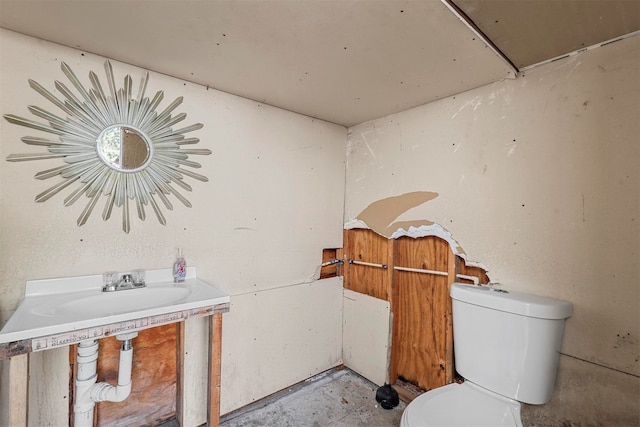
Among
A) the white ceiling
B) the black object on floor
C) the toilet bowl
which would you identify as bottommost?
the black object on floor

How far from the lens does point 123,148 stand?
4.53 feet

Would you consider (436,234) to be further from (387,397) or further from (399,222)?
(387,397)

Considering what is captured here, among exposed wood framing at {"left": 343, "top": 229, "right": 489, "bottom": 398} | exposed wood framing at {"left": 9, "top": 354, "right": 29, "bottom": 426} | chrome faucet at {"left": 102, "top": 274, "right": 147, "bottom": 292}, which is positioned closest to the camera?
exposed wood framing at {"left": 9, "top": 354, "right": 29, "bottom": 426}

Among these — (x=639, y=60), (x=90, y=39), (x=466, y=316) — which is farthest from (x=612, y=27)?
(x=90, y=39)

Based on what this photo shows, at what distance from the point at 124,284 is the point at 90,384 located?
16.1 inches

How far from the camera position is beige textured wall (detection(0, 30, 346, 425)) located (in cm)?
118

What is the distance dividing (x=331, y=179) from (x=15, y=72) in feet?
5.54

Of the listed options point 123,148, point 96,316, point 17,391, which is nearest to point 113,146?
point 123,148

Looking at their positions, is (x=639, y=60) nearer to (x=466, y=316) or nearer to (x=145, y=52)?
(x=466, y=316)

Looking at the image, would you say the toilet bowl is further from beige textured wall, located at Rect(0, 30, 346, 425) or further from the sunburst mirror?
A: the sunburst mirror

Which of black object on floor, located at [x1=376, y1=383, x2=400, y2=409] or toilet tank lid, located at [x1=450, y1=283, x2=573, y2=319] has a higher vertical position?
toilet tank lid, located at [x1=450, y1=283, x2=573, y2=319]

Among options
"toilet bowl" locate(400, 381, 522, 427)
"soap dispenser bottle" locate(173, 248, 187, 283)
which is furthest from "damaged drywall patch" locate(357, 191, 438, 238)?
"soap dispenser bottle" locate(173, 248, 187, 283)

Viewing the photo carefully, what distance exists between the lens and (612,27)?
1.06 metres

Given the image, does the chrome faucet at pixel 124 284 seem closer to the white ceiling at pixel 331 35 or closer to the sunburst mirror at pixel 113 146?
the sunburst mirror at pixel 113 146
